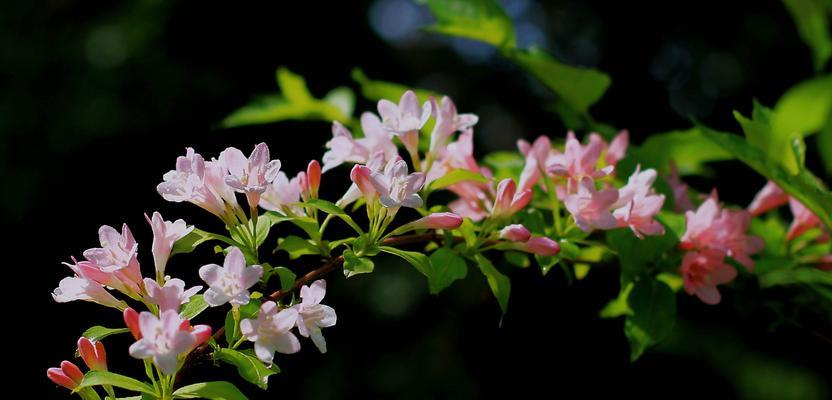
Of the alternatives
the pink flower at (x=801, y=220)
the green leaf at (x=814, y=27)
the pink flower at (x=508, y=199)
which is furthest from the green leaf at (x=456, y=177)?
the green leaf at (x=814, y=27)

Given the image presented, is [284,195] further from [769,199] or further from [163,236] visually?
[769,199]

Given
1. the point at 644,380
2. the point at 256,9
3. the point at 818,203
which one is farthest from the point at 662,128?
the point at 818,203

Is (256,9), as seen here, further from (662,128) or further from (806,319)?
(806,319)

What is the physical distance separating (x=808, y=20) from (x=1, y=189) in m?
3.08

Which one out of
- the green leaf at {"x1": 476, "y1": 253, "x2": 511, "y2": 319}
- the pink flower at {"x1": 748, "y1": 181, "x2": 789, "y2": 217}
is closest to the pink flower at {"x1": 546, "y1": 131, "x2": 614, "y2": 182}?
the green leaf at {"x1": 476, "y1": 253, "x2": 511, "y2": 319}

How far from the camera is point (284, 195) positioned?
72 centimetres

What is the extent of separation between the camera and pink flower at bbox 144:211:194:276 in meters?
0.66

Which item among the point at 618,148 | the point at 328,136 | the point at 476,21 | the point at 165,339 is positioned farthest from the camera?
the point at 328,136

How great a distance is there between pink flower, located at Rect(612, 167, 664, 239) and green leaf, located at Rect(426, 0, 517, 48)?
0.35 m

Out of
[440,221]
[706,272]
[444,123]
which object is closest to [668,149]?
[706,272]

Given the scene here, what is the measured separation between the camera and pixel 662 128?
3.53 m

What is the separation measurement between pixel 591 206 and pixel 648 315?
15cm

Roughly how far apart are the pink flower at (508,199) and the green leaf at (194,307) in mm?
273

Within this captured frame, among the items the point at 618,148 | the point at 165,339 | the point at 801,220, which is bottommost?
the point at 801,220
